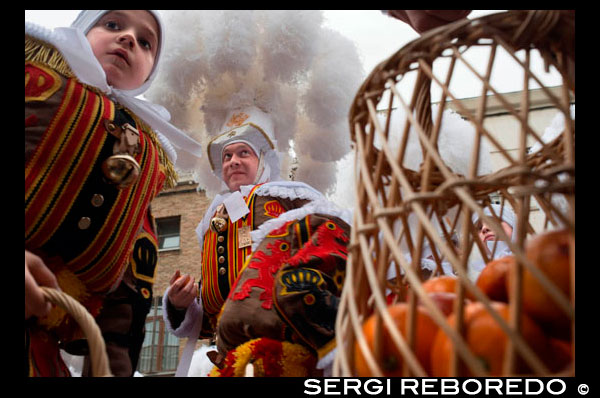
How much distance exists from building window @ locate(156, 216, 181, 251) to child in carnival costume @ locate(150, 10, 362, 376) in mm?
9825

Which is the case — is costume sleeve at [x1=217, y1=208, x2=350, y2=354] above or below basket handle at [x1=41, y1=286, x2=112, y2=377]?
above

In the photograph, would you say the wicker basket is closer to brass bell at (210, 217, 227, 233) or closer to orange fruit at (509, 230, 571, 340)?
orange fruit at (509, 230, 571, 340)

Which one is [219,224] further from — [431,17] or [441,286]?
[441,286]

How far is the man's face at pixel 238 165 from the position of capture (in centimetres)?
250

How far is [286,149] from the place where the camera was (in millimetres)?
2936

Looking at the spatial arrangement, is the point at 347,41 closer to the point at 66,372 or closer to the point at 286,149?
the point at 286,149

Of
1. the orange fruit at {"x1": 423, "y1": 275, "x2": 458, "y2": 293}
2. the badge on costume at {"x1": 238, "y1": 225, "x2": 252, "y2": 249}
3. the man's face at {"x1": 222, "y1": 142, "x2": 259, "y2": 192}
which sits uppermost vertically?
the man's face at {"x1": 222, "y1": 142, "x2": 259, "y2": 192}

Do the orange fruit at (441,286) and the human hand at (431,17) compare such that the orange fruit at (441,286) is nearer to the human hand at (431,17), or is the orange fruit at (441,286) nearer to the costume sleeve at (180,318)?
the human hand at (431,17)

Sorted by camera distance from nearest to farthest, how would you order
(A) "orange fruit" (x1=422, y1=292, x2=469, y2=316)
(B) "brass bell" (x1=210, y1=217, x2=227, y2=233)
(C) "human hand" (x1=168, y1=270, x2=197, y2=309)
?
1. (A) "orange fruit" (x1=422, y1=292, x2=469, y2=316)
2. (C) "human hand" (x1=168, y1=270, x2=197, y2=309)
3. (B) "brass bell" (x1=210, y1=217, x2=227, y2=233)

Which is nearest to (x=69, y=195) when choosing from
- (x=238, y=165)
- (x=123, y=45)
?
(x=123, y=45)

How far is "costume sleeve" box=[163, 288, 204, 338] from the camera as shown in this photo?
2084mm

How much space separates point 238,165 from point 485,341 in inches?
78.4

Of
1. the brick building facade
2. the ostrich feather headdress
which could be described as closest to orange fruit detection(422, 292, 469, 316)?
the ostrich feather headdress

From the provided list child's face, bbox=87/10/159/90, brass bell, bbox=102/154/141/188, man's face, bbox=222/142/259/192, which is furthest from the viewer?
man's face, bbox=222/142/259/192
